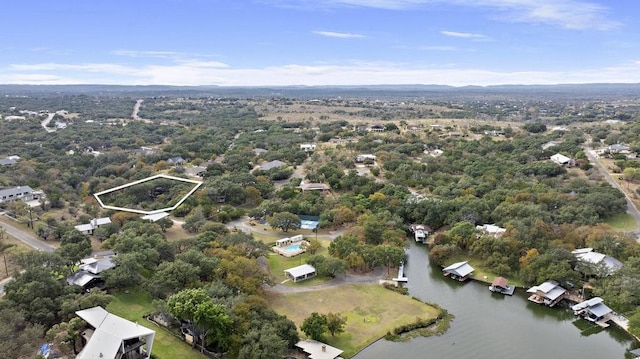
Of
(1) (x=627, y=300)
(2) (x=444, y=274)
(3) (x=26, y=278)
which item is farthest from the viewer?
(2) (x=444, y=274)

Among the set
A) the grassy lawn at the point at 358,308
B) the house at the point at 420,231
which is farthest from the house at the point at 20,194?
the house at the point at 420,231

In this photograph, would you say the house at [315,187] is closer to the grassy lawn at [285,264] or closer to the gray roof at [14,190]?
the grassy lawn at [285,264]

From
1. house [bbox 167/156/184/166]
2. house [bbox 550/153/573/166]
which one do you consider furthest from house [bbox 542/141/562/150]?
house [bbox 167/156/184/166]

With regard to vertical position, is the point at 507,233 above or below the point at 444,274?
above

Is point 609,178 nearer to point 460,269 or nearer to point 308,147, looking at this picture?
point 460,269

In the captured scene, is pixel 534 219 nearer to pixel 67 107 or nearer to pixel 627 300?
pixel 627 300

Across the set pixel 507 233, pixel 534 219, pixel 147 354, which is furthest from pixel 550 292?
pixel 147 354
